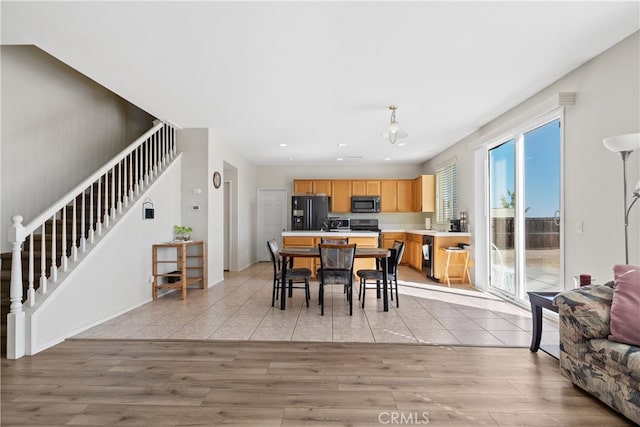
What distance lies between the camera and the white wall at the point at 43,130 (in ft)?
12.2

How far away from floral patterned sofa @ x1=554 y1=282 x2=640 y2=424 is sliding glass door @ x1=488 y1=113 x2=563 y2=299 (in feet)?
4.73

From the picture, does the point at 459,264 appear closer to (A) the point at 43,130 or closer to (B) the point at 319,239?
(B) the point at 319,239

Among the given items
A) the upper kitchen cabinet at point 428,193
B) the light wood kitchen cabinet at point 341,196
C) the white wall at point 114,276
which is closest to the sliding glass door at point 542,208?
the upper kitchen cabinet at point 428,193

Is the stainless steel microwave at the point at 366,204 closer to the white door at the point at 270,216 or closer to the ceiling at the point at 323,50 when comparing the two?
the white door at the point at 270,216

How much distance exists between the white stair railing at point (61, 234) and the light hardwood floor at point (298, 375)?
0.45m

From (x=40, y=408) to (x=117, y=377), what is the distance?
425 millimetres

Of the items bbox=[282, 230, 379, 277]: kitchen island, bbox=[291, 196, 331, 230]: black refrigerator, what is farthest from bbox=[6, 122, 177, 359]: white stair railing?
bbox=[291, 196, 331, 230]: black refrigerator

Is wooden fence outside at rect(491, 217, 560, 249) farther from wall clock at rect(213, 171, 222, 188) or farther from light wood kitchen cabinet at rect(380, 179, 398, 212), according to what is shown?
wall clock at rect(213, 171, 222, 188)

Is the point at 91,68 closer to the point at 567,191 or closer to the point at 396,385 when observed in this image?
the point at 396,385

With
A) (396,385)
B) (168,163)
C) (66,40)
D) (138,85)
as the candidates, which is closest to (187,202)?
(168,163)

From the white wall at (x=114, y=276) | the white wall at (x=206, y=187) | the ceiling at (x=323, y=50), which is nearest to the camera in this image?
the ceiling at (x=323, y=50)

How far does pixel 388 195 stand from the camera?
27.0 ft

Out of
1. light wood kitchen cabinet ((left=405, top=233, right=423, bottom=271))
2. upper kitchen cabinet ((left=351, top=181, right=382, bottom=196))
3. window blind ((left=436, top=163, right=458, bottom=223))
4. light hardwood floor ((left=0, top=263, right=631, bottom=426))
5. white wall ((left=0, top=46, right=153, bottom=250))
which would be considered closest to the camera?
light hardwood floor ((left=0, top=263, right=631, bottom=426))

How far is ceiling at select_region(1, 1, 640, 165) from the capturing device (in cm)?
227
